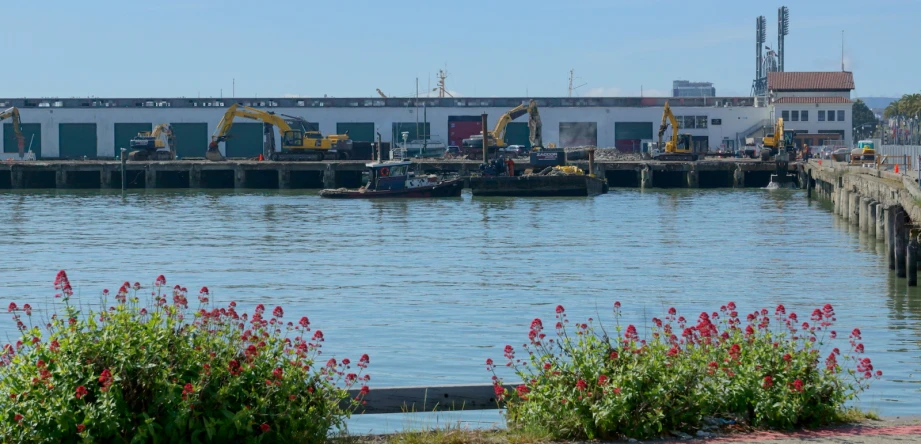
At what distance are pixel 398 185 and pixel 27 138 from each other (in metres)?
50.4

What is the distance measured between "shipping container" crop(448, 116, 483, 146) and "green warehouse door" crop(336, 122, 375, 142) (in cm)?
671

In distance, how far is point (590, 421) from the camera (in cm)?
948

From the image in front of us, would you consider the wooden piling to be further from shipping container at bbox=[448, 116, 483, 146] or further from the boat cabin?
shipping container at bbox=[448, 116, 483, 146]

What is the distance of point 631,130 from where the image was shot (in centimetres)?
10819

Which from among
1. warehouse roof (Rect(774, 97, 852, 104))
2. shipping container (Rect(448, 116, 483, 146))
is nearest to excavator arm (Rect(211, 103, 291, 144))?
shipping container (Rect(448, 116, 483, 146))

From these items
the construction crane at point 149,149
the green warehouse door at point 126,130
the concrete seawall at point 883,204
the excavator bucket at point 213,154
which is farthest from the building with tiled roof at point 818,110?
the green warehouse door at point 126,130

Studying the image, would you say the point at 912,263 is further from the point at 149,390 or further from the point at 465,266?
the point at 149,390

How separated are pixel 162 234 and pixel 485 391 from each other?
36381 millimetres

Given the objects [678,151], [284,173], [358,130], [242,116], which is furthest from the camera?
[358,130]

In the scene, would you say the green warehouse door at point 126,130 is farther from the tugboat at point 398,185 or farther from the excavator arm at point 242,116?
the tugboat at point 398,185

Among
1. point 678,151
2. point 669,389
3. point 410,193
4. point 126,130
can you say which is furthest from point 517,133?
point 669,389

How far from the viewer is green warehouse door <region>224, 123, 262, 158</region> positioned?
104125mm

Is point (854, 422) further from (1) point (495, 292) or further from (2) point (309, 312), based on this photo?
(1) point (495, 292)

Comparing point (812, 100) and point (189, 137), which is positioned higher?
point (812, 100)
